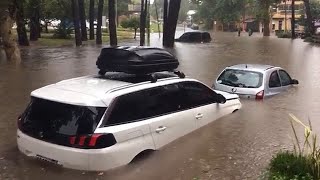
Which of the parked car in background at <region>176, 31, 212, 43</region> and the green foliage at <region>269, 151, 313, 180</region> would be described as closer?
the green foliage at <region>269, 151, 313, 180</region>

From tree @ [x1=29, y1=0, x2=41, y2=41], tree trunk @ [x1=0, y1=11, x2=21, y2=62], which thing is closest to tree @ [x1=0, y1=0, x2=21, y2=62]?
tree trunk @ [x1=0, y1=11, x2=21, y2=62]

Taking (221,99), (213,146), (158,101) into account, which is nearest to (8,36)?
(221,99)

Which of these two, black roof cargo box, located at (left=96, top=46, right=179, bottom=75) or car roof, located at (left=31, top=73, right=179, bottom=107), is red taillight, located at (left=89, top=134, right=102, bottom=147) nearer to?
car roof, located at (left=31, top=73, right=179, bottom=107)

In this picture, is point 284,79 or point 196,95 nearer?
point 196,95

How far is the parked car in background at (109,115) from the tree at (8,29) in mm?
15051

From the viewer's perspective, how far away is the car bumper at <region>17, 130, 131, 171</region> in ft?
19.3

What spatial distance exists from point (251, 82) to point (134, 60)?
5.90 m

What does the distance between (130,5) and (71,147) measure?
8044 cm

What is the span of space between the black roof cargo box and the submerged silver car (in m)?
4.69

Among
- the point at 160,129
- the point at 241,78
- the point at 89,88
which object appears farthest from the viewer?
the point at 241,78

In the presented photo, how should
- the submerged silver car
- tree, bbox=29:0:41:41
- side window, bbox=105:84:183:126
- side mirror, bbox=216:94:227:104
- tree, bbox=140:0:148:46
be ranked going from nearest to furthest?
1. side window, bbox=105:84:183:126
2. side mirror, bbox=216:94:227:104
3. the submerged silver car
4. tree, bbox=140:0:148:46
5. tree, bbox=29:0:41:41

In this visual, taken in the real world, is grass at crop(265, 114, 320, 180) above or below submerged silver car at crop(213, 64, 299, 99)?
below

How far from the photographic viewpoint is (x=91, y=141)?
19.2 ft

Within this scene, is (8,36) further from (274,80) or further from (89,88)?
(89,88)
